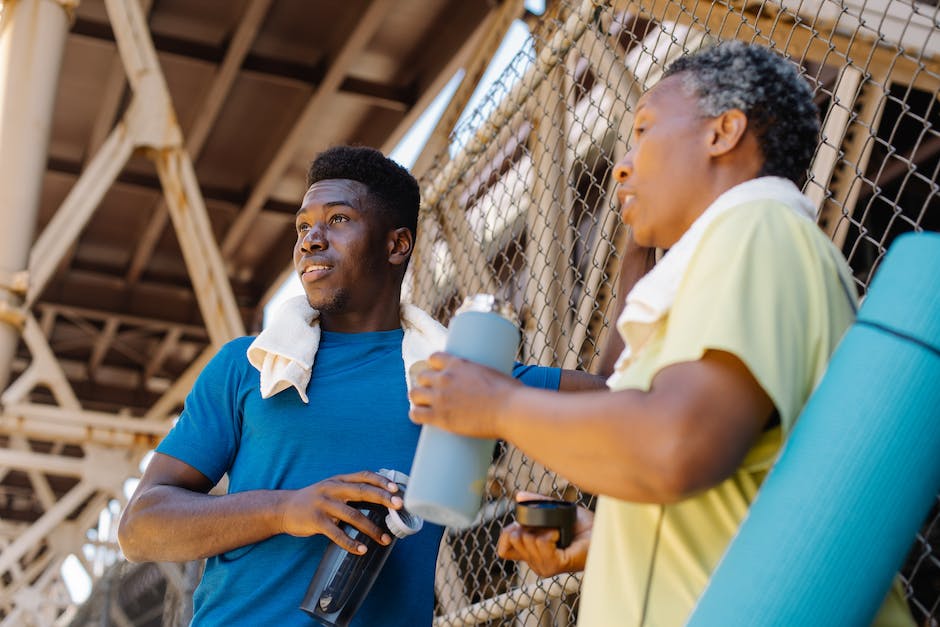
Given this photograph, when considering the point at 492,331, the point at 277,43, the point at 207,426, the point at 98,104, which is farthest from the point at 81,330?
the point at 492,331

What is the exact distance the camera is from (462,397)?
4.77 feet

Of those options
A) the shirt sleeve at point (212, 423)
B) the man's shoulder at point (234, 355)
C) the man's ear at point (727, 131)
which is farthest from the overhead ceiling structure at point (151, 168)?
the man's ear at point (727, 131)

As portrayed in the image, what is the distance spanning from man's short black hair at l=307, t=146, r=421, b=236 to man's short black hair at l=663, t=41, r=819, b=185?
1298mm

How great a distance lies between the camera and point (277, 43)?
10859 mm

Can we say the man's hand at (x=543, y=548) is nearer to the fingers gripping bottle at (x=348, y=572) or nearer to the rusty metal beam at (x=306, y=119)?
the fingers gripping bottle at (x=348, y=572)

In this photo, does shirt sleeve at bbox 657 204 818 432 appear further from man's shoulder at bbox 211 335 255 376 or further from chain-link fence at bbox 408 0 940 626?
chain-link fence at bbox 408 0 940 626

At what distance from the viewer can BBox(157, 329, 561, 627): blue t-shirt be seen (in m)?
2.30

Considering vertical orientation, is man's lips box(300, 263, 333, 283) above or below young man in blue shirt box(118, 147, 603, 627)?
above

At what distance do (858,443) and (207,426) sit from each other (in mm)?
1571

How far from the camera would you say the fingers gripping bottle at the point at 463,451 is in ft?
4.83

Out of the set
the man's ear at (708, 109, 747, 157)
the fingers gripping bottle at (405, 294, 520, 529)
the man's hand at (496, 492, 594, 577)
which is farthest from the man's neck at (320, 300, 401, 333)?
the man's ear at (708, 109, 747, 157)

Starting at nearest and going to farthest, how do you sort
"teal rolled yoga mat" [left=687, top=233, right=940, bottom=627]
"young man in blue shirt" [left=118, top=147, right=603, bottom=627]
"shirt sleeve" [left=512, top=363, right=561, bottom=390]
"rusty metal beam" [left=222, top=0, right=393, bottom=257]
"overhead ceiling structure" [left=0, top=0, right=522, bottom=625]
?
"teal rolled yoga mat" [left=687, top=233, right=940, bottom=627]
"young man in blue shirt" [left=118, top=147, right=603, bottom=627]
"shirt sleeve" [left=512, top=363, right=561, bottom=390]
"overhead ceiling structure" [left=0, top=0, right=522, bottom=625]
"rusty metal beam" [left=222, top=0, right=393, bottom=257]

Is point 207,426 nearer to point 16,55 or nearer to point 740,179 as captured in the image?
point 740,179

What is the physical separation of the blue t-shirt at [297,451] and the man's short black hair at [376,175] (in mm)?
454
